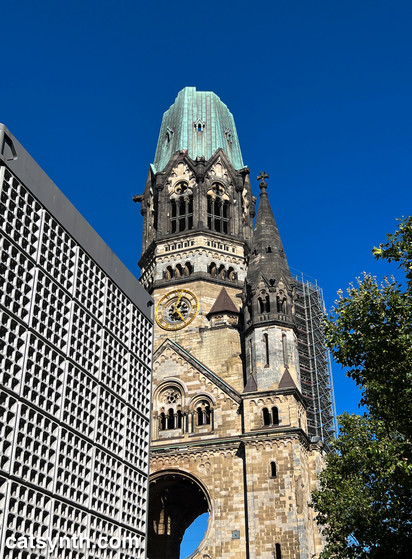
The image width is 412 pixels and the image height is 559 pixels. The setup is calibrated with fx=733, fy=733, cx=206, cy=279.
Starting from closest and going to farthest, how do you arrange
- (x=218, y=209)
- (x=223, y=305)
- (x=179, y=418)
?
(x=179, y=418), (x=223, y=305), (x=218, y=209)

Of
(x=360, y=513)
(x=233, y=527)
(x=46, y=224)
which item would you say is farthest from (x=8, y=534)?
(x=233, y=527)

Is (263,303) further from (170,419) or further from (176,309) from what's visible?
(170,419)

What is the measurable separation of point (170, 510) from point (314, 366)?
19571mm

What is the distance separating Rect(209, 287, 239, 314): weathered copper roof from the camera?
51812 millimetres

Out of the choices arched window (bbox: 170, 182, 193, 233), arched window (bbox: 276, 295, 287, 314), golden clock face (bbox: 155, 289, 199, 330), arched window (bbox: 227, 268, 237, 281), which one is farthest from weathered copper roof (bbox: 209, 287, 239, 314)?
arched window (bbox: 170, 182, 193, 233)

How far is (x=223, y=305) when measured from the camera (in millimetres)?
52156

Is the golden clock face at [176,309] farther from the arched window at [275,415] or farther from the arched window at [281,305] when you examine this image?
the arched window at [275,415]

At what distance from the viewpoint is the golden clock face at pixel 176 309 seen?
173 ft

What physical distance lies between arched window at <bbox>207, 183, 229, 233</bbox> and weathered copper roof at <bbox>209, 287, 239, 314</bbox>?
19.7 ft

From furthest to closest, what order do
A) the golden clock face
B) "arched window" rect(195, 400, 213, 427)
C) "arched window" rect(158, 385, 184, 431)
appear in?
1. the golden clock face
2. "arched window" rect(158, 385, 184, 431)
3. "arched window" rect(195, 400, 213, 427)

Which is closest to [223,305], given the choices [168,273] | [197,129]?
[168,273]

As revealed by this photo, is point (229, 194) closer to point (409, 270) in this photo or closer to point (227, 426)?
point (227, 426)

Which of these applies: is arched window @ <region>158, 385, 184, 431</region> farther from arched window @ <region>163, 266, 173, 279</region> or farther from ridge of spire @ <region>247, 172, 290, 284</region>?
arched window @ <region>163, 266, 173, 279</region>

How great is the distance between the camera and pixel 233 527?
136ft
